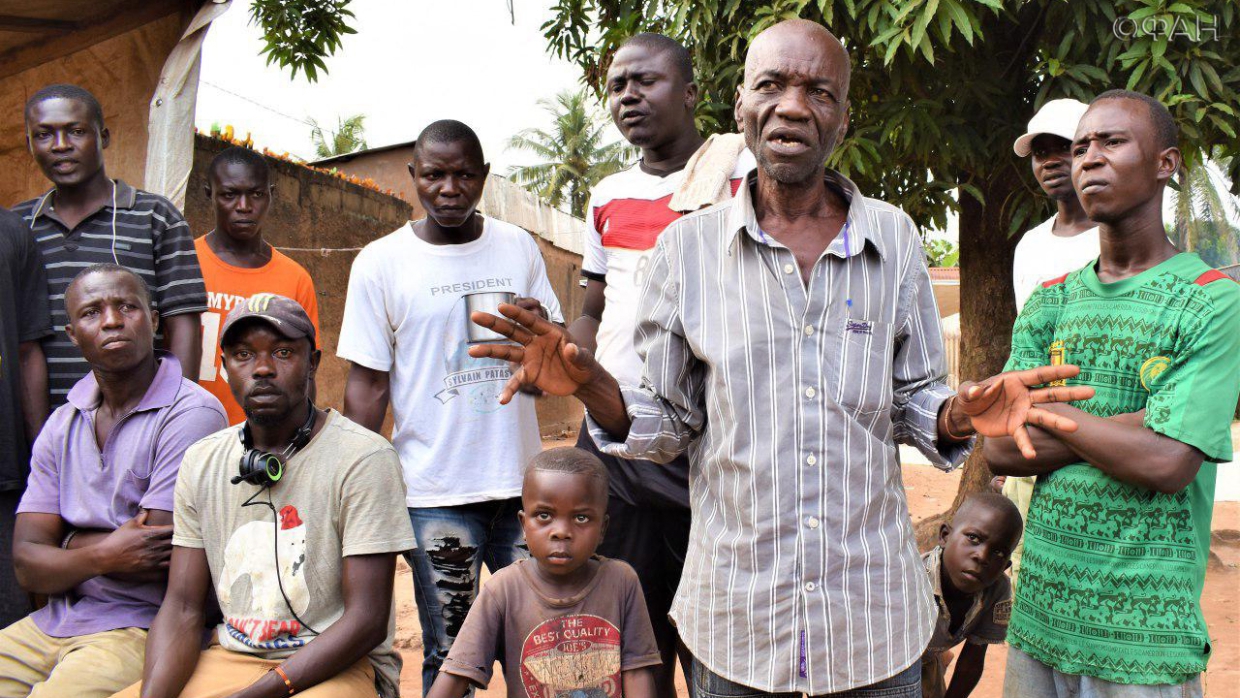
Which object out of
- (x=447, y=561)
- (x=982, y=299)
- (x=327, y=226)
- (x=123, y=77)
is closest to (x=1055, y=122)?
(x=447, y=561)

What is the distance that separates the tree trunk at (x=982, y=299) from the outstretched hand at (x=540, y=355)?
467cm

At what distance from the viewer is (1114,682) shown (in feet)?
6.99

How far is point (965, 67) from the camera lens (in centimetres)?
473

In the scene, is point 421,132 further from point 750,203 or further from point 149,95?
point 149,95

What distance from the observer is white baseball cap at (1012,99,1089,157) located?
3.36 meters

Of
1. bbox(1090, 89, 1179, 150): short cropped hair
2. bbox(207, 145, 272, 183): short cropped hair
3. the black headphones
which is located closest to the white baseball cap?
bbox(1090, 89, 1179, 150): short cropped hair

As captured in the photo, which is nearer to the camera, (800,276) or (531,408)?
(800,276)

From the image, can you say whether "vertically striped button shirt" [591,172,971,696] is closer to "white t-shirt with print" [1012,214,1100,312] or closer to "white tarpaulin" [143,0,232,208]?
"white t-shirt with print" [1012,214,1100,312]

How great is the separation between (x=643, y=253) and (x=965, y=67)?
274 cm

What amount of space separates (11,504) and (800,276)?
8.80 ft

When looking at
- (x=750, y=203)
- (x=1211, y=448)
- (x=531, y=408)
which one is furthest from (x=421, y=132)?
(x=1211, y=448)

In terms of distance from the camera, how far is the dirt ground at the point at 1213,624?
4.56 meters

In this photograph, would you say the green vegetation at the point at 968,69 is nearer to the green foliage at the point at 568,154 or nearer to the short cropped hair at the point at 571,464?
the short cropped hair at the point at 571,464

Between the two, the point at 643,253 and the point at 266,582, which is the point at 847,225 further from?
the point at 266,582
